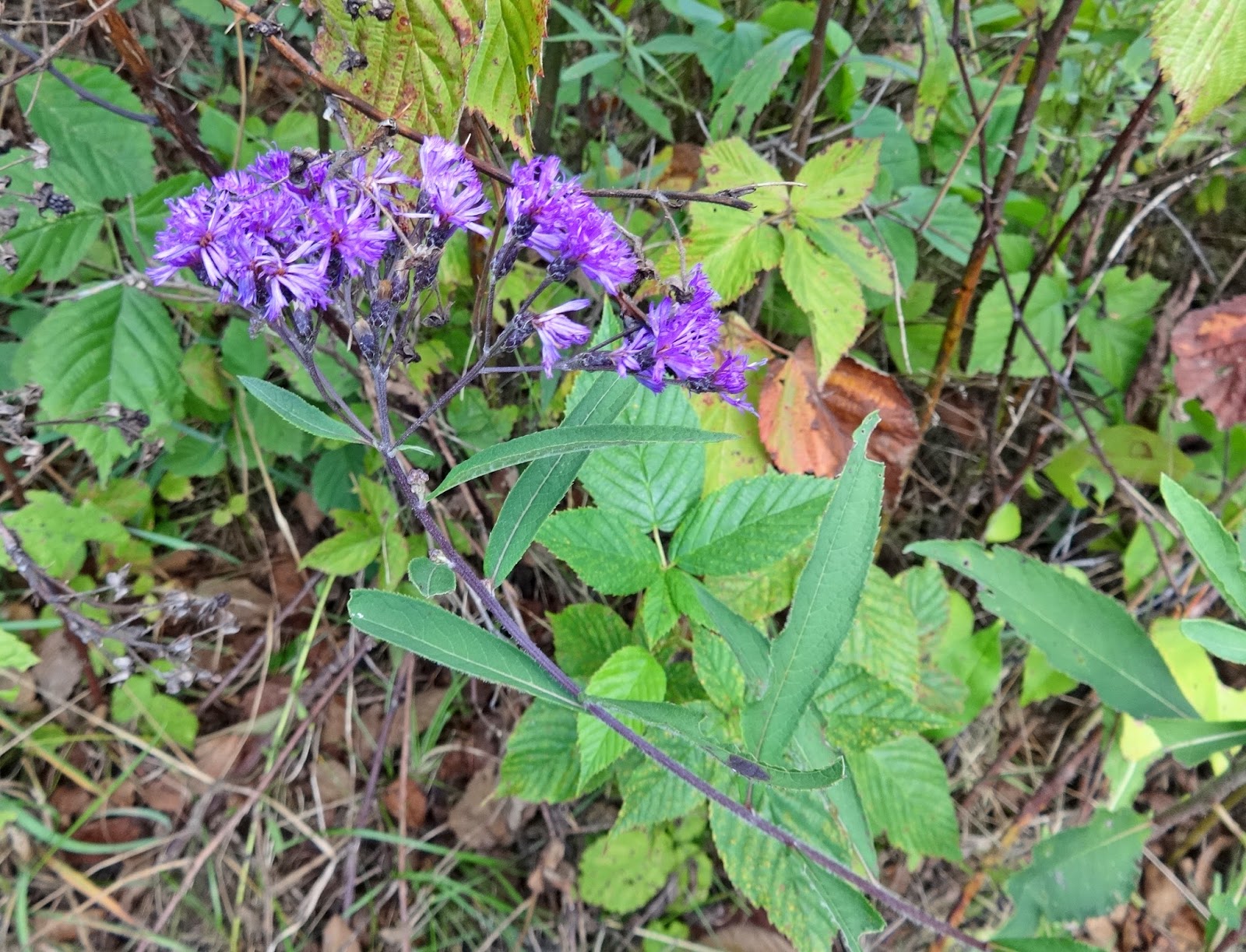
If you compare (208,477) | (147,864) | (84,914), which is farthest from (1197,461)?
(84,914)

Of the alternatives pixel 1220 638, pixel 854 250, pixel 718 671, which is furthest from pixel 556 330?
pixel 1220 638

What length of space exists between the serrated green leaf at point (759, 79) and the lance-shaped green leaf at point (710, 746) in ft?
3.53

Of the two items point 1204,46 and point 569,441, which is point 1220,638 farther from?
point 569,441

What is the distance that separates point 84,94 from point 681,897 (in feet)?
6.71

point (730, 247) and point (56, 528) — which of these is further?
point (56, 528)

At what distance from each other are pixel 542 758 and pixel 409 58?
1.19 m

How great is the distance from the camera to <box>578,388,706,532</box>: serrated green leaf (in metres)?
1.38

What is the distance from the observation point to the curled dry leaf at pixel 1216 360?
1642 mm

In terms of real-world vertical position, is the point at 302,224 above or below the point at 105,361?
above

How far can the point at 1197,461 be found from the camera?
1961 mm

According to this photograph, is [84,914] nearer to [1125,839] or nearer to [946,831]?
[946,831]

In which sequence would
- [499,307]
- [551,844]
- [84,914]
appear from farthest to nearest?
[551,844]
[84,914]
[499,307]


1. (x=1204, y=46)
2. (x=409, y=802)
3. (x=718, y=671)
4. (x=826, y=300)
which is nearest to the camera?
(x=1204, y=46)

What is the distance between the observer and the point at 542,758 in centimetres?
152
